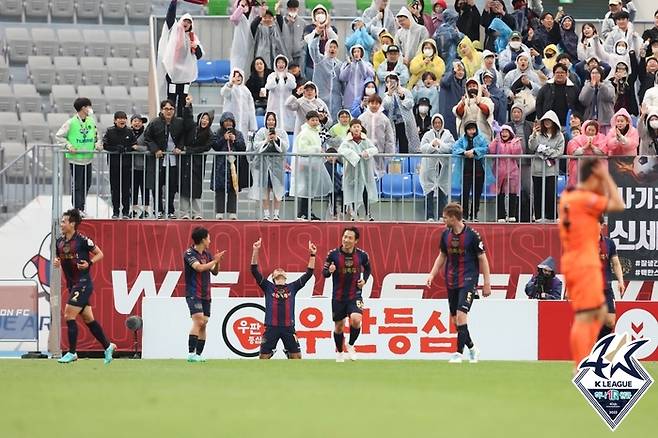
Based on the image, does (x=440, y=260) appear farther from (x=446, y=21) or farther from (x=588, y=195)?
(x=446, y=21)

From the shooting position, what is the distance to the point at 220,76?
1158 inches

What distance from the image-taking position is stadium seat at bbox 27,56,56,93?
123 ft

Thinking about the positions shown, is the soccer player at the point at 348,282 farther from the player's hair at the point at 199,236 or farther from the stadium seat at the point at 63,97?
the stadium seat at the point at 63,97

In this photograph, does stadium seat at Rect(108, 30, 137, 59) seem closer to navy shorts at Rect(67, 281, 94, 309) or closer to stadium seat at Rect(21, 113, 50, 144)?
stadium seat at Rect(21, 113, 50, 144)

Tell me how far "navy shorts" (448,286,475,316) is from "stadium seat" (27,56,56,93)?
20.3 meters

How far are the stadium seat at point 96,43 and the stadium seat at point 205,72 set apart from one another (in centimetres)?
962

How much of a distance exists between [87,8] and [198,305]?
810 inches

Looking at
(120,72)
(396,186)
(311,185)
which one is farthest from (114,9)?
(396,186)

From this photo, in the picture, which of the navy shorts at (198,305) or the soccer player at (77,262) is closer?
the soccer player at (77,262)

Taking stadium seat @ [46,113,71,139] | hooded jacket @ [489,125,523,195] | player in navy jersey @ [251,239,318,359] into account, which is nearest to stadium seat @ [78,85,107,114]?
stadium seat @ [46,113,71,139]

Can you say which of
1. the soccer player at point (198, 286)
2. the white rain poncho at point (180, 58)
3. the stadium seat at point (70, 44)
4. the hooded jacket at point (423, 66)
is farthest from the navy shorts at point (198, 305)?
the stadium seat at point (70, 44)

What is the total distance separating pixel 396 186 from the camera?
25.4 meters

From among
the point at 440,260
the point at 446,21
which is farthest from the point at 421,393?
the point at 446,21

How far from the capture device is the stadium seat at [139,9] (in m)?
39.4
